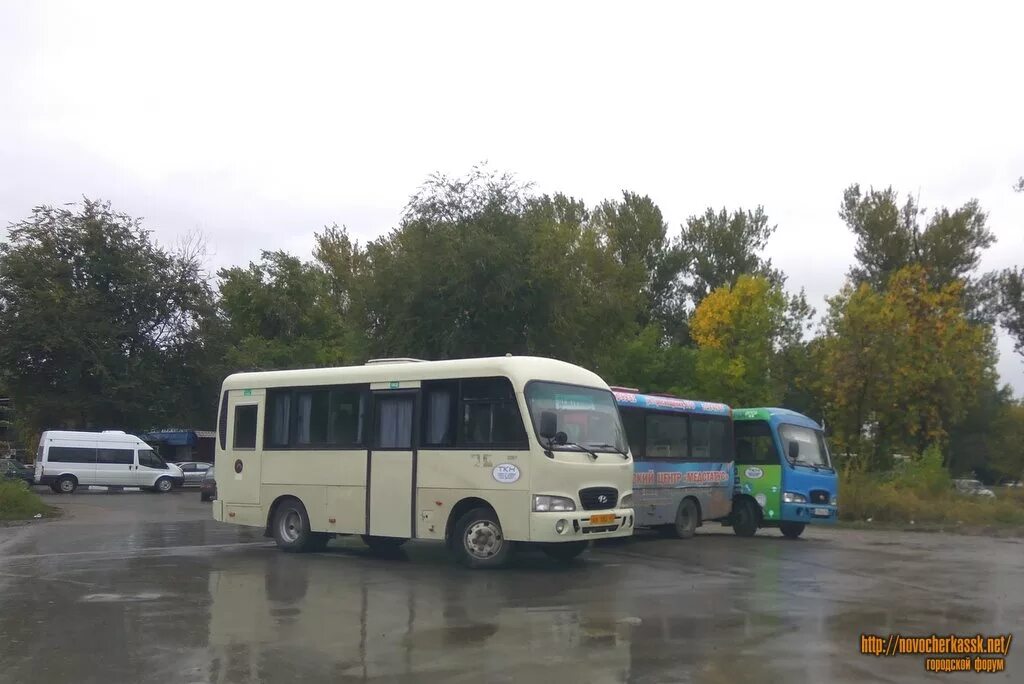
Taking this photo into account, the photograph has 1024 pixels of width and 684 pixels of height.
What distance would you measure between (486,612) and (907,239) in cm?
4675

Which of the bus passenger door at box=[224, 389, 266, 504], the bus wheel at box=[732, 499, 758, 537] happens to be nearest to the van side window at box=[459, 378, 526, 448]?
the bus passenger door at box=[224, 389, 266, 504]

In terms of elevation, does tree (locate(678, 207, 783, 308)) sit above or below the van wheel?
above

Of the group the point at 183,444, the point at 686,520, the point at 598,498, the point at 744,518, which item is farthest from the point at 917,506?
the point at 183,444

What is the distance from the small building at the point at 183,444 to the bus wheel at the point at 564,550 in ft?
165

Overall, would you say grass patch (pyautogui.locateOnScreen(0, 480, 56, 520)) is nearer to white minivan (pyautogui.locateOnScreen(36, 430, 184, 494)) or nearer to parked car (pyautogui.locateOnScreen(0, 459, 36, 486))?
parked car (pyautogui.locateOnScreen(0, 459, 36, 486))

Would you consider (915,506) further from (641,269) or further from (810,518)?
(641,269)

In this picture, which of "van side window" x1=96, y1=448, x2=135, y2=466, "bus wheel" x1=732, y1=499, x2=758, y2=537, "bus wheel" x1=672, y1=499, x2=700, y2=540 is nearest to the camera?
"bus wheel" x1=672, y1=499, x2=700, y2=540

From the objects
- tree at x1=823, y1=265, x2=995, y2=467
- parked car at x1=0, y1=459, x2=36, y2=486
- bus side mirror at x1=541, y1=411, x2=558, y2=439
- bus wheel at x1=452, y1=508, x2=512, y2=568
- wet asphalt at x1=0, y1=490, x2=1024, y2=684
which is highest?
tree at x1=823, y1=265, x2=995, y2=467

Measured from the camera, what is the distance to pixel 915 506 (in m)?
28.1

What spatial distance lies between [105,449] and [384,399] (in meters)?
31.0

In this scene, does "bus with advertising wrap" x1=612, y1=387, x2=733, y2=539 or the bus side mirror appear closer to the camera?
the bus side mirror

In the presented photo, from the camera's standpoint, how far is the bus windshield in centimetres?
1459

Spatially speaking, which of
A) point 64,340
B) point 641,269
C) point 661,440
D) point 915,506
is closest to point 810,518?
point 661,440

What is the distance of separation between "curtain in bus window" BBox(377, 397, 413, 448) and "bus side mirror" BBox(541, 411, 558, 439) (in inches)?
99.0
